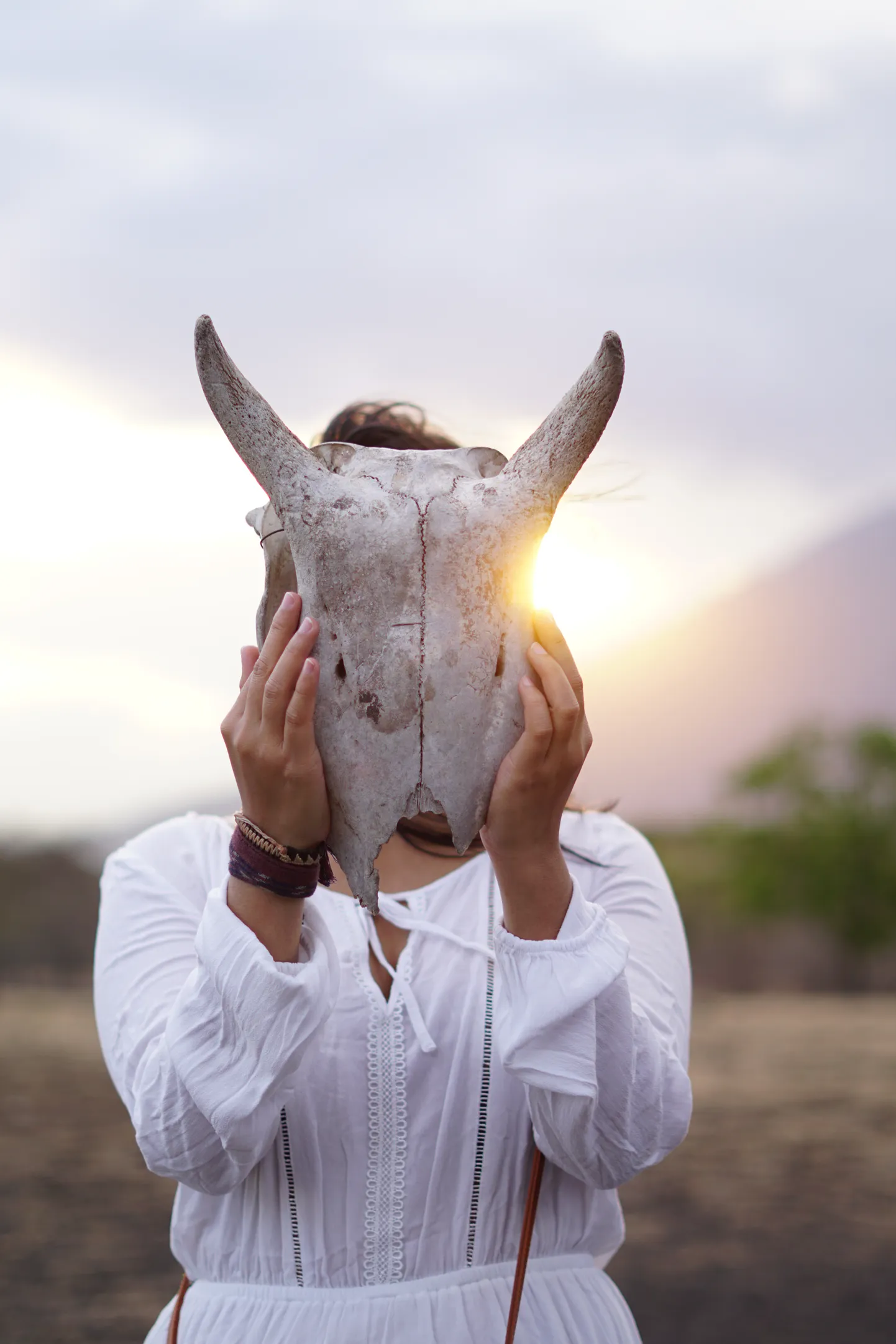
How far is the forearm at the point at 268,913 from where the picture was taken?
1.82m

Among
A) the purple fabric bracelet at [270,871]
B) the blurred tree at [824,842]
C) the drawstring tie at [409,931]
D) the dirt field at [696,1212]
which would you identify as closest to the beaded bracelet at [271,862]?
A: the purple fabric bracelet at [270,871]

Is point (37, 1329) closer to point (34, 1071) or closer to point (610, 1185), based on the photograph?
point (34, 1071)

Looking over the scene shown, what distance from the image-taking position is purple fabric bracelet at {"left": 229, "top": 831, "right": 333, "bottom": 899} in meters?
1.79

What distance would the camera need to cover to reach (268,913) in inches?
71.7

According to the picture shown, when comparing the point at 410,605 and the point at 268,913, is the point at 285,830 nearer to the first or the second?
the point at 268,913

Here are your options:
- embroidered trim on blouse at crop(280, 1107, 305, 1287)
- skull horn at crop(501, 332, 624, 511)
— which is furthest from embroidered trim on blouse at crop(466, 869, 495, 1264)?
skull horn at crop(501, 332, 624, 511)

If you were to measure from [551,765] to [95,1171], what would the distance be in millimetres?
7136

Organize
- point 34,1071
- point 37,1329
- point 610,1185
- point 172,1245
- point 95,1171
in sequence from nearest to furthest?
point 610,1185 → point 172,1245 → point 37,1329 → point 95,1171 → point 34,1071

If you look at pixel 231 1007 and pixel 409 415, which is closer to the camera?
pixel 231 1007

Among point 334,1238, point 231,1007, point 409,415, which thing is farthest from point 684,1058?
point 409,415

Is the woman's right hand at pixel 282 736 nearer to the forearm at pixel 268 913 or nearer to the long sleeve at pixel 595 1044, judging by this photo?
the forearm at pixel 268 913

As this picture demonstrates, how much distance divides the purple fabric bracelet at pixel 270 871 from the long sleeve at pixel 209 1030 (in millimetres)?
67

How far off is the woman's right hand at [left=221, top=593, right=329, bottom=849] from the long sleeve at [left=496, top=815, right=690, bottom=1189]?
0.36 meters

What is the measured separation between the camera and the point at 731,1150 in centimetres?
840
